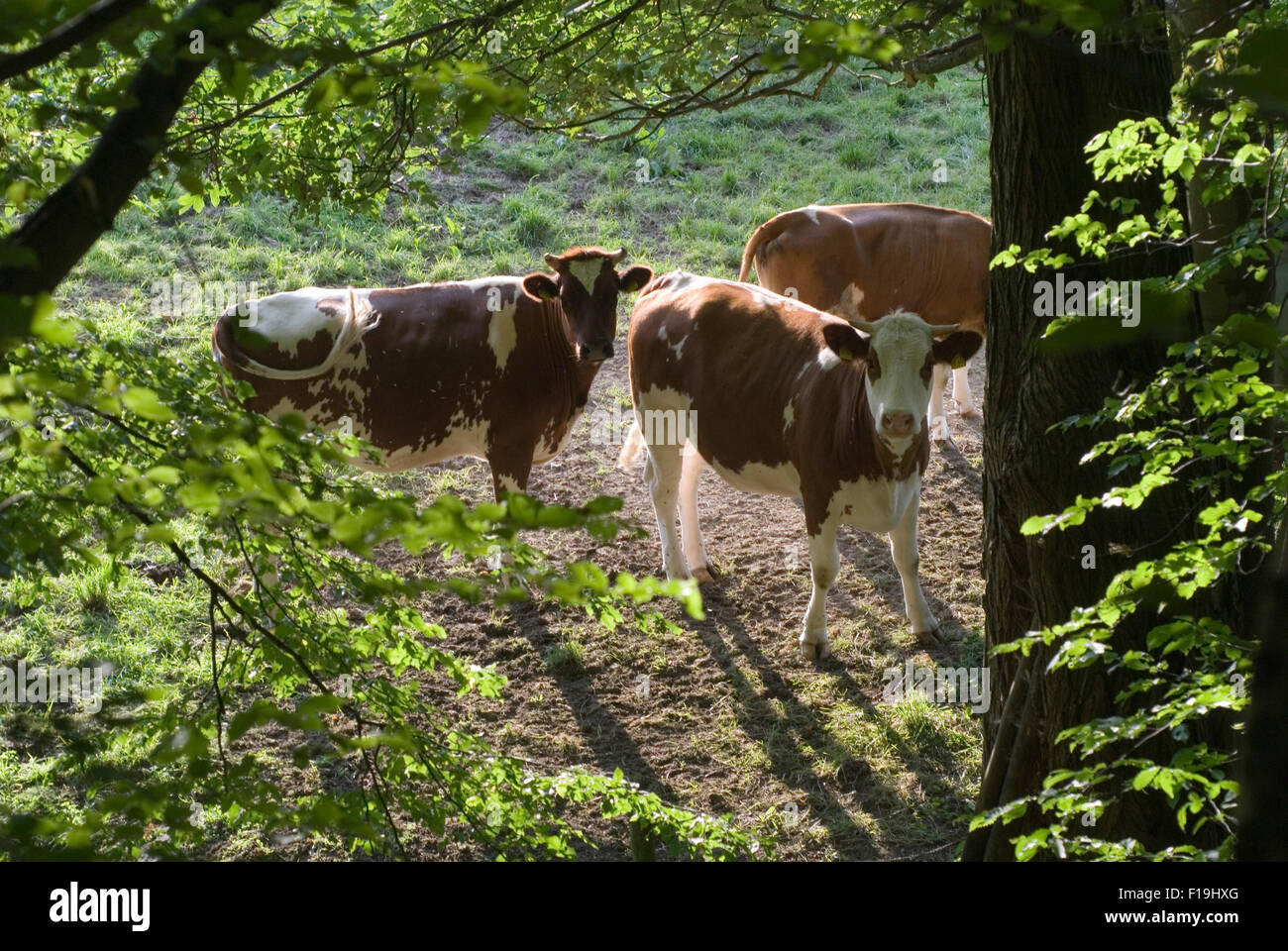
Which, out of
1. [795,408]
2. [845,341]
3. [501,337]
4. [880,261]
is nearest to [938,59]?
[845,341]

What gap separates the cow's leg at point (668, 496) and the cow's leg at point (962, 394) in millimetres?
3197

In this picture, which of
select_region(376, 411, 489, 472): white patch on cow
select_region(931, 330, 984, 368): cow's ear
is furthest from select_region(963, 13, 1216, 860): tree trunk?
select_region(376, 411, 489, 472): white patch on cow

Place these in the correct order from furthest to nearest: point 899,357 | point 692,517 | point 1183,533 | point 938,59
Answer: point 692,517 → point 899,357 → point 938,59 → point 1183,533

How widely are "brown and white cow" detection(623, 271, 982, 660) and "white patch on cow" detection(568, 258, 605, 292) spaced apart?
0.43m

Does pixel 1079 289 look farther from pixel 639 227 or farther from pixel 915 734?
pixel 639 227

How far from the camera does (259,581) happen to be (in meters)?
2.82

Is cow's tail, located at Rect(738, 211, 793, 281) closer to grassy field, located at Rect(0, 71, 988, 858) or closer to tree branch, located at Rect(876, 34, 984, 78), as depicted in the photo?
grassy field, located at Rect(0, 71, 988, 858)

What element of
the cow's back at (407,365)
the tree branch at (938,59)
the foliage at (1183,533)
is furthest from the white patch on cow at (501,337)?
the foliage at (1183,533)

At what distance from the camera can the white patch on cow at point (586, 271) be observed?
7.26 metres

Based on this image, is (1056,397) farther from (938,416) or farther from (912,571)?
(938,416)

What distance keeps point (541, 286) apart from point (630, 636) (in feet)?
6.97

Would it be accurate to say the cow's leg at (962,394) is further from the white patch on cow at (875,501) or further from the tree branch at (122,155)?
the tree branch at (122,155)

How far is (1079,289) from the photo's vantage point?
374 cm

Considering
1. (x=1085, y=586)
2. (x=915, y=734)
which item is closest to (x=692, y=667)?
(x=915, y=734)
